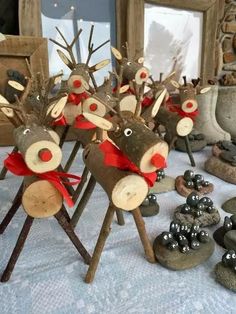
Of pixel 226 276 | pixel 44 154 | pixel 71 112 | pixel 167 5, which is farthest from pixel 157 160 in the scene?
pixel 167 5

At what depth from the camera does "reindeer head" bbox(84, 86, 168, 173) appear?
2.18ft

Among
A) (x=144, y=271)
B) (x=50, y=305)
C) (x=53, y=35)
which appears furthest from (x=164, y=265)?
(x=53, y=35)

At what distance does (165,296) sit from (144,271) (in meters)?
0.09

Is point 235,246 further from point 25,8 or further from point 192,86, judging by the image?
point 25,8

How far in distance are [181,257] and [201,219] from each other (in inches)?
8.0

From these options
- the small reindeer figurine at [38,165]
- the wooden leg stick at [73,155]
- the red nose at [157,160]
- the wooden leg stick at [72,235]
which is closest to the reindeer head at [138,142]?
the red nose at [157,160]

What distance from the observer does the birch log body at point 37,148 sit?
687 millimetres

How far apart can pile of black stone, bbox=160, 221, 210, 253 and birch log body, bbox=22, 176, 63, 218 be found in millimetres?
291

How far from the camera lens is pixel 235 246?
844mm

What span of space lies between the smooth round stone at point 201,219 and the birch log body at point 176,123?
0.35m

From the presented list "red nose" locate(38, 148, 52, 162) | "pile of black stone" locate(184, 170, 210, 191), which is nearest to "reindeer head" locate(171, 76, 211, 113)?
"pile of black stone" locate(184, 170, 210, 191)

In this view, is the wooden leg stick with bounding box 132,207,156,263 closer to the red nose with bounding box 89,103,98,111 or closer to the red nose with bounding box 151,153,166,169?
the red nose with bounding box 151,153,166,169

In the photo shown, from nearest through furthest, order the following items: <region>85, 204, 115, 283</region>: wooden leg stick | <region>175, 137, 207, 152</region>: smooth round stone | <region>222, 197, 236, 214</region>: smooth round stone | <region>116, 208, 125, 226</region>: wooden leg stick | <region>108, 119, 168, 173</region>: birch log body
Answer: <region>108, 119, 168, 173</region>: birch log body
<region>85, 204, 115, 283</region>: wooden leg stick
<region>116, 208, 125, 226</region>: wooden leg stick
<region>222, 197, 236, 214</region>: smooth round stone
<region>175, 137, 207, 152</region>: smooth round stone

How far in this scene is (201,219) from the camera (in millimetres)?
988
